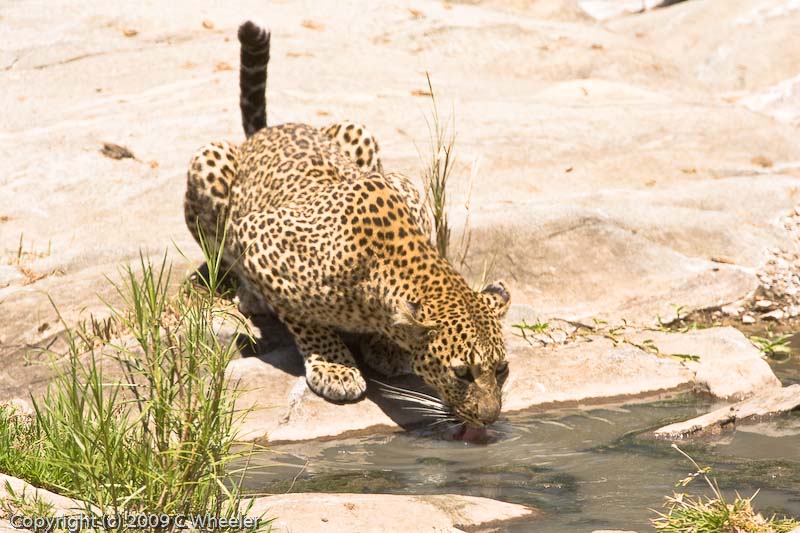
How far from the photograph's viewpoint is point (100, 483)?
5.01 metres

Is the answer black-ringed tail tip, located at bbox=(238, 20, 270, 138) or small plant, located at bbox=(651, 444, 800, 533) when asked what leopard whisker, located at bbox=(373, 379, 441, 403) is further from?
black-ringed tail tip, located at bbox=(238, 20, 270, 138)

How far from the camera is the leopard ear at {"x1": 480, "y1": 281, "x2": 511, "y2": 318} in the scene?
8.20m

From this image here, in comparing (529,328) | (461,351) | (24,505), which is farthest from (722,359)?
(24,505)

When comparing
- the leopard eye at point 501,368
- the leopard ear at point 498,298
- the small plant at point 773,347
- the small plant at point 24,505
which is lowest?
the small plant at point 773,347

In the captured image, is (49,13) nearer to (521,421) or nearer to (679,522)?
(521,421)

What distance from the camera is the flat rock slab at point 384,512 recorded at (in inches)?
226

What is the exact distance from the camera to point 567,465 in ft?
23.5

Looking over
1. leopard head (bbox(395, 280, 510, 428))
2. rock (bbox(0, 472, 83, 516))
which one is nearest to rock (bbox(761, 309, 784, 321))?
leopard head (bbox(395, 280, 510, 428))

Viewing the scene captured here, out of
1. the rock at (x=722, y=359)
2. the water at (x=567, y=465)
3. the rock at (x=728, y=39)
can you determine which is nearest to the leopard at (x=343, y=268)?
the water at (x=567, y=465)

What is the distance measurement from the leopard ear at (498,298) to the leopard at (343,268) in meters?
0.01

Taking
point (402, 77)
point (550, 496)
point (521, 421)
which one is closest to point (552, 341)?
point (521, 421)

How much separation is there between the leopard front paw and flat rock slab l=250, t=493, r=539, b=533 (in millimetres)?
2091

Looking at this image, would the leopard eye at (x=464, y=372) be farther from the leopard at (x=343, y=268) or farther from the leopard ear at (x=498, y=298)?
the leopard ear at (x=498, y=298)

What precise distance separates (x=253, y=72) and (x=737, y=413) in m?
4.86
